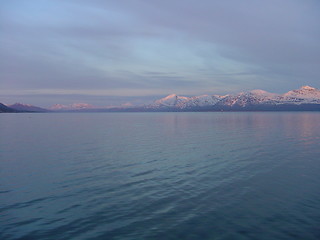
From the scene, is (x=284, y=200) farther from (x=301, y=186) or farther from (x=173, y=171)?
(x=173, y=171)

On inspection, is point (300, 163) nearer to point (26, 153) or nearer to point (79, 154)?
point (79, 154)

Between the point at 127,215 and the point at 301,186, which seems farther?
the point at 301,186

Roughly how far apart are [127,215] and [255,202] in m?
8.03

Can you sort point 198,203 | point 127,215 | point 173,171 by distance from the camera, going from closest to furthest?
1. point 127,215
2. point 198,203
3. point 173,171

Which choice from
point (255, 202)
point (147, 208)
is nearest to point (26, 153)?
point (147, 208)

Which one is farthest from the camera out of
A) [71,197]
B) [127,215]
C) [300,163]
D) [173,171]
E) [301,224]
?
[300,163]

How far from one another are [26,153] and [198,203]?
2792 cm

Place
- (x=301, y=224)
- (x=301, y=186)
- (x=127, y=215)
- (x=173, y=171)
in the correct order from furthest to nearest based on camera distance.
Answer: (x=173, y=171)
(x=301, y=186)
(x=127, y=215)
(x=301, y=224)

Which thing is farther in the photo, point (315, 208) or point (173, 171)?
point (173, 171)

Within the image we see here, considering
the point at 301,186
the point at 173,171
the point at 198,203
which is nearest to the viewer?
the point at 198,203

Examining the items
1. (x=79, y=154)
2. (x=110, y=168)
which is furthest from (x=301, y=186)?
(x=79, y=154)

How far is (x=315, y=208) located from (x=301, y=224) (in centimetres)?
281

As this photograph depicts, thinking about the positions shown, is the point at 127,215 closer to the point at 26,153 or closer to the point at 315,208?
the point at 315,208

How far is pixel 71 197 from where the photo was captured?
61.7 ft
